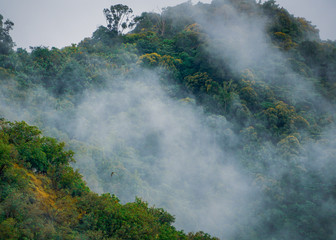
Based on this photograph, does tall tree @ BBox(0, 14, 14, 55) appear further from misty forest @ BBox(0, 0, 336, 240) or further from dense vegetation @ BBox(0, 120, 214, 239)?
dense vegetation @ BBox(0, 120, 214, 239)

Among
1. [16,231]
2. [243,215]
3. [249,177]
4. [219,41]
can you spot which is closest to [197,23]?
[219,41]

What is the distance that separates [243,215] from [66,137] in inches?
466

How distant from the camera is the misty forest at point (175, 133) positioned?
34.4ft

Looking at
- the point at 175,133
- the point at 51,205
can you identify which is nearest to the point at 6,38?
the point at 175,133

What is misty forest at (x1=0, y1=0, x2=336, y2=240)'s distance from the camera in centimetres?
1048

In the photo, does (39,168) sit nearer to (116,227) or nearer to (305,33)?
(116,227)

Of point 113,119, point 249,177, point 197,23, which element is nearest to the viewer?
point 249,177

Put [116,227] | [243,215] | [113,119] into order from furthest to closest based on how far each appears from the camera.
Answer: [113,119] < [243,215] < [116,227]

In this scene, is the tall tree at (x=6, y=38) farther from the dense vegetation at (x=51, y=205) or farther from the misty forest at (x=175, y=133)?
the dense vegetation at (x=51, y=205)

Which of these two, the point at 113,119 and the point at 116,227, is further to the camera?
the point at 113,119

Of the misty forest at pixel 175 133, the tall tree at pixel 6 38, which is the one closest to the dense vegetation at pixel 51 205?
the misty forest at pixel 175 133

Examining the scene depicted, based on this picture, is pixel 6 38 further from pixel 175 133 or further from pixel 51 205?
pixel 51 205

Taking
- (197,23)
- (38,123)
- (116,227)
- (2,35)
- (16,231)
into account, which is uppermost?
(197,23)

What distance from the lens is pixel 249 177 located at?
21.1 m
